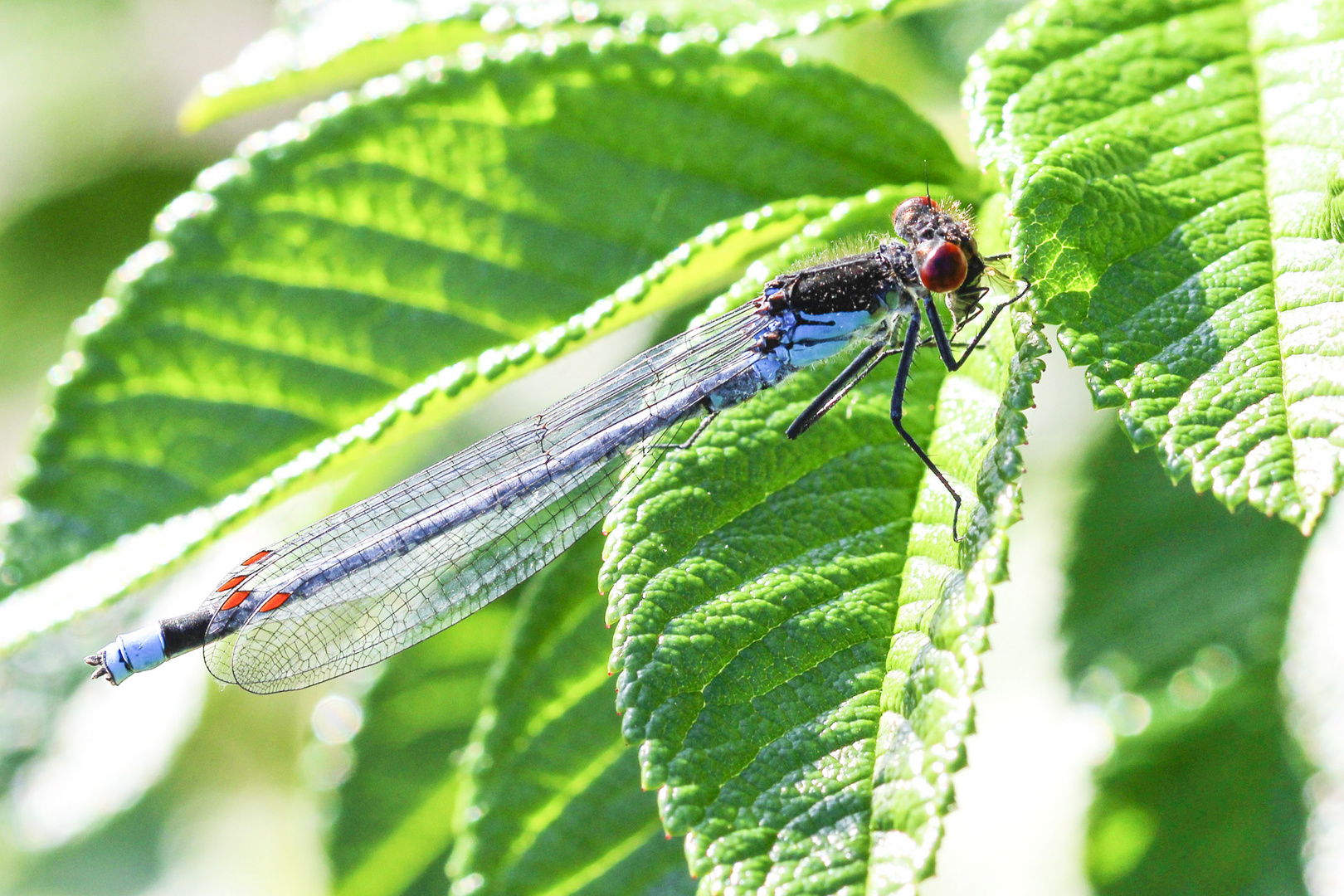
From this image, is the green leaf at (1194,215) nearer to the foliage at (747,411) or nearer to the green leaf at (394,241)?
the foliage at (747,411)

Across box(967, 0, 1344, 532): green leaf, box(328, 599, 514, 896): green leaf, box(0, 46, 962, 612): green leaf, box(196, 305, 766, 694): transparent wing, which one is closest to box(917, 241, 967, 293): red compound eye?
box(0, 46, 962, 612): green leaf

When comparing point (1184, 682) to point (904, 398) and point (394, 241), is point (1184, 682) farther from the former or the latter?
point (394, 241)

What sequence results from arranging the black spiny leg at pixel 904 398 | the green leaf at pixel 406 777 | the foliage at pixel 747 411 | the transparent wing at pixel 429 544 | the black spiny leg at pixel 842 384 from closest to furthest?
the foliage at pixel 747 411
the black spiny leg at pixel 904 398
the black spiny leg at pixel 842 384
the transparent wing at pixel 429 544
the green leaf at pixel 406 777

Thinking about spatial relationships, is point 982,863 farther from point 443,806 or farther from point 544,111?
point 544,111

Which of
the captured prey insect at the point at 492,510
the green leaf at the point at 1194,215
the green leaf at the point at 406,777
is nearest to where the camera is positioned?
the green leaf at the point at 1194,215

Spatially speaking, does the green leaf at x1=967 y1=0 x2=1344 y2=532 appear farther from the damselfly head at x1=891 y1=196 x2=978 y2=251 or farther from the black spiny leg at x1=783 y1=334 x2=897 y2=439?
the black spiny leg at x1=783 y1=334 x2=897 y2=439

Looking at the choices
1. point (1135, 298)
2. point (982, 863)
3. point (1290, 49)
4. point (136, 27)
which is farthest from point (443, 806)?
point (136, 27)

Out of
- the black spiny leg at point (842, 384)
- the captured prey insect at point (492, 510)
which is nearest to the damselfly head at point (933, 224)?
the captured prey insect at point (492, 510)
